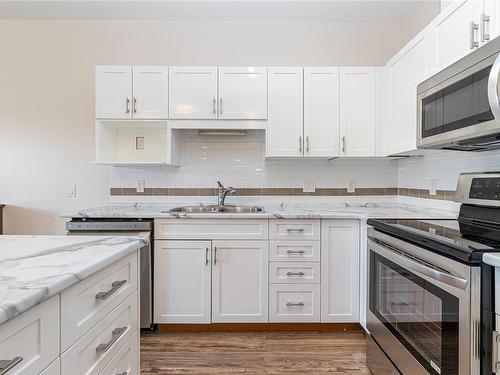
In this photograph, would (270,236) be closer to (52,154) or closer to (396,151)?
(396,151)

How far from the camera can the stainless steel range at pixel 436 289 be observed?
3.44 ft

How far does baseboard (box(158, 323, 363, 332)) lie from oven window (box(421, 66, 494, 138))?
1528 millimetres

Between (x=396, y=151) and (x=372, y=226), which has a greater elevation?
(x=396, y=151)

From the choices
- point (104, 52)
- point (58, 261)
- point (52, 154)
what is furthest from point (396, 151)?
point (52, 154)

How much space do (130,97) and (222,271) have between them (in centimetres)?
160

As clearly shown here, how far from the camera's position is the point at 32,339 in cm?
70

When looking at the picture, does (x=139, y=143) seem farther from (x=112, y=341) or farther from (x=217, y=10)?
(x=112, y=341)

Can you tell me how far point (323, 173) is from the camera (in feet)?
10.1

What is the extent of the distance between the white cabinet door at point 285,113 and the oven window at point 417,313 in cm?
117

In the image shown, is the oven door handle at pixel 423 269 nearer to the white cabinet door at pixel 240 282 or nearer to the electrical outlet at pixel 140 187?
the white cabinet door at pixel 240 282

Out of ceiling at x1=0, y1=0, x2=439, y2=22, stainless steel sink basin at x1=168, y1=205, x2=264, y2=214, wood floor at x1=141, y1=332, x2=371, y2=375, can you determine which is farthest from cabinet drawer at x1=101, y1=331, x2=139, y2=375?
ceiling at x1=0, y1=0, x2=439, y2=22

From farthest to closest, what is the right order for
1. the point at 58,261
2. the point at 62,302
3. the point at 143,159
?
the point at 143,159
the point at 58,261
the point at 62,302

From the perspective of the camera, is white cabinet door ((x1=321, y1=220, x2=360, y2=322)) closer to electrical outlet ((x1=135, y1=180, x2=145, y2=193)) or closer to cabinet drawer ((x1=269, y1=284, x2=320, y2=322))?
cabinet drawer ((x1=269, y1=284, x2=320, y2=322))

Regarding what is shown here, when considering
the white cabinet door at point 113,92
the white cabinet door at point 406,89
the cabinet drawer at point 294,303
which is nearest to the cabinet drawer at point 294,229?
the cabinet drawer at point 294,303
